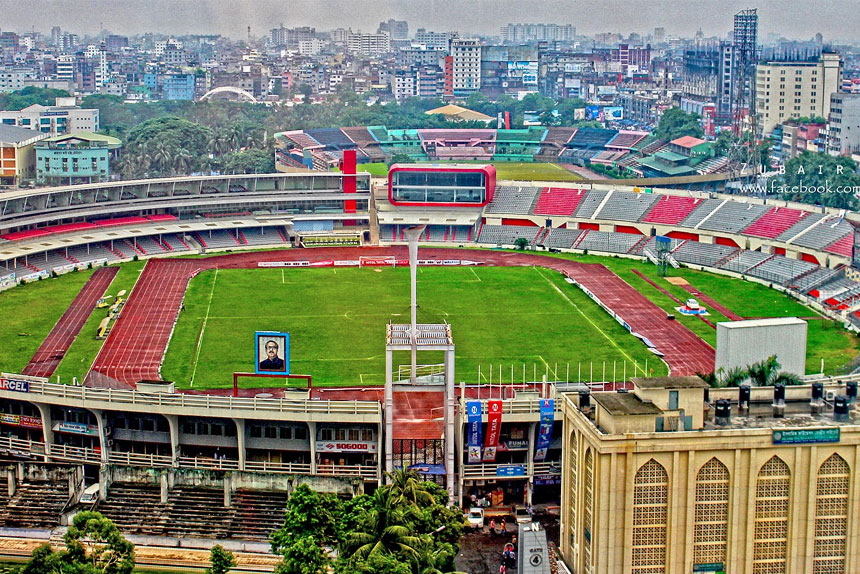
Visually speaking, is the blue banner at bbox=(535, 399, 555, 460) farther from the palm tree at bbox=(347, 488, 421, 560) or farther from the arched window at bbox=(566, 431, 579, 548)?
the palm tree at bbox=(347, 488, 421, 560)

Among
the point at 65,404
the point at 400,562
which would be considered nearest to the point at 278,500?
the point at 65,404

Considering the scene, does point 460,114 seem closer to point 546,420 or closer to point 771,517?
point 546,420

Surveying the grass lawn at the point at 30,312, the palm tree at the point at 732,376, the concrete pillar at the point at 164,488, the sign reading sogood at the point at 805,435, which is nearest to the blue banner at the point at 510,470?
the palm tree at the point at 732,376

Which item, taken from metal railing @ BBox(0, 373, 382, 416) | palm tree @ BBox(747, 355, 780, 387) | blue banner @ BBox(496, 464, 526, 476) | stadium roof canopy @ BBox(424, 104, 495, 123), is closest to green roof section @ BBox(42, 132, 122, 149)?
stadium roof canopy @ BBox(424, 104, 495, 123)

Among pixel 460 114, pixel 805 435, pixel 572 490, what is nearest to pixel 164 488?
pixel 572 490

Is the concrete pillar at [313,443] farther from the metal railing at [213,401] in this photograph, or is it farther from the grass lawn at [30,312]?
the grass lawn at [30,312]
